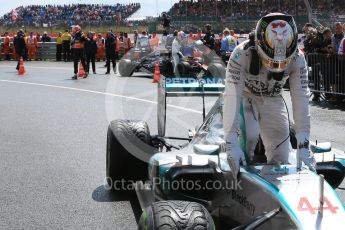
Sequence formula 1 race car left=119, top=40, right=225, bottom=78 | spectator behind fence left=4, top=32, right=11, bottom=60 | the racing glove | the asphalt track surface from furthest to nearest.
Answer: spectator behind fence left=4, top=32, right=11, bottom=60 → formula 1 race car left=119, top=40, right=225, bottom=78 → the asphalt track surface → the racing glove

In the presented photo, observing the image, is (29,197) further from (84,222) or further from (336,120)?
(336,120)

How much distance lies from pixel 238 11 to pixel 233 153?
41.0 meters

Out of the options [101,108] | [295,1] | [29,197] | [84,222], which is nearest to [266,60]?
[84,222]

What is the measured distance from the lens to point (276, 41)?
4.81 meters

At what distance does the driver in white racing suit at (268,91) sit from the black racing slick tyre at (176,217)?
612 mm

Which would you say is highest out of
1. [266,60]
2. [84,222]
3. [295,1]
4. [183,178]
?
[295,1]

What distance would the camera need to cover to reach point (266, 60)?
194 inches

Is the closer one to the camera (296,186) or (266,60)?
(296,186)

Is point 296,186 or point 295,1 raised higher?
point 295,1

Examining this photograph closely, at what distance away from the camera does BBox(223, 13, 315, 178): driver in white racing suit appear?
485cm

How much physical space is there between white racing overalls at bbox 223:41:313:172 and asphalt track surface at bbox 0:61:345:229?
1595mm

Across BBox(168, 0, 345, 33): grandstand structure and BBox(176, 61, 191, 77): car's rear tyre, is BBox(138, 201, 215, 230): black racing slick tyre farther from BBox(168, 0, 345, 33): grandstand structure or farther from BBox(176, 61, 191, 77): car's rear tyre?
BBox(168, 0, 345, 33): grandstand structure

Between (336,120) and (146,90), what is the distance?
7425mm

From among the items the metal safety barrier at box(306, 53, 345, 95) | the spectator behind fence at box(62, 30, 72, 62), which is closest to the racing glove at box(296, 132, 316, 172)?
the metal safety barrier at box(306, 53, 345, 95)
